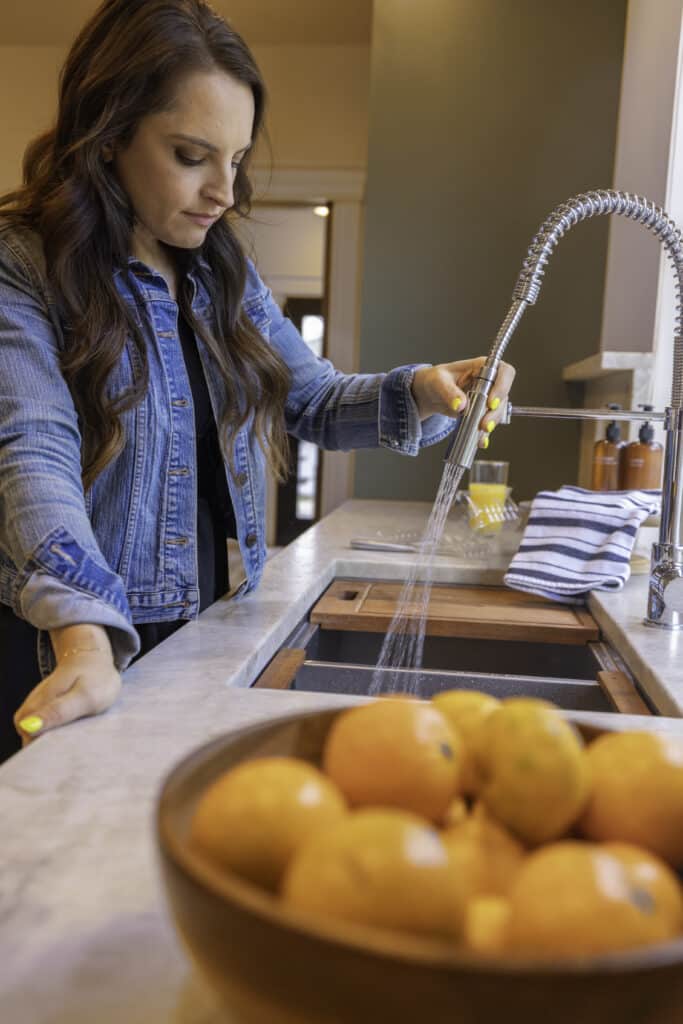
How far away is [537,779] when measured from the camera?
0.40m

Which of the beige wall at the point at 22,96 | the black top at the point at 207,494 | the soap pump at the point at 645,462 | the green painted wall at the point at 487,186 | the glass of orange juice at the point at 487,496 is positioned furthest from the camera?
the beige wall at the point at 22,96

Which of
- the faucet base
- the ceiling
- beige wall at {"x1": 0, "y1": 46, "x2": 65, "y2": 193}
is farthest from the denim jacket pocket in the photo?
beige wall at {"x1": 0, "y1": 46, "x2": 65, "y2": 193}

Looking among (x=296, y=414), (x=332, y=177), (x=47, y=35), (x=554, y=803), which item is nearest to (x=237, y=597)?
(x=296, y=414)

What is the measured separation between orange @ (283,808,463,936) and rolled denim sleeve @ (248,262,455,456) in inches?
46.2

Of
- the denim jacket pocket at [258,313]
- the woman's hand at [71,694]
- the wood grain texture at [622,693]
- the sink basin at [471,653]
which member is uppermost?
the denim jacket pocket at [258,313]

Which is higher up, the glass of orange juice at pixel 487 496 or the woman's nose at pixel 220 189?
the woman's nose at pixel 220 189

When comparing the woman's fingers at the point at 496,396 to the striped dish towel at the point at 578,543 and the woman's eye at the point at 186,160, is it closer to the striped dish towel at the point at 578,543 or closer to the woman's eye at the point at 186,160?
the striped dish towel at the point at 578,543

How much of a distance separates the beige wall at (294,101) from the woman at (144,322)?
313cm

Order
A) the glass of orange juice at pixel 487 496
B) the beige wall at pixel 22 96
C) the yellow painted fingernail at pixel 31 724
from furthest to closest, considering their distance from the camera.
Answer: the beige wall at pixel 22 96, the glass of orange juice at pixel 487 496, the yellow painted fingernail at pixel 31 724

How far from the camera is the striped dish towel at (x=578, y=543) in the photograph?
4.94 feet

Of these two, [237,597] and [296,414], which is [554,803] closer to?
[237,597]

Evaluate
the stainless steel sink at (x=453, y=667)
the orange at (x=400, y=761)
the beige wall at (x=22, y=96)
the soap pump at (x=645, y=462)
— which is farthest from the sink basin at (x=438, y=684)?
the beige wall at (x=22, y=96)

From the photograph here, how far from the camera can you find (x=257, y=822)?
36cm

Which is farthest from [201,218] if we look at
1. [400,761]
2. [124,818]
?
[400,761]
